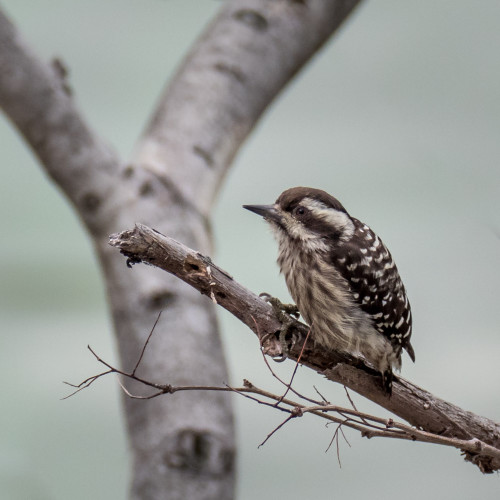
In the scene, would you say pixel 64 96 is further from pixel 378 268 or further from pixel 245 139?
pixel 378 268

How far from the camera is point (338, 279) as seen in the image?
269 cm

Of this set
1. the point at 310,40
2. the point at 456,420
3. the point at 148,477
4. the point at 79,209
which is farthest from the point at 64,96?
the point at 456,420

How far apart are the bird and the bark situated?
0.78 metres

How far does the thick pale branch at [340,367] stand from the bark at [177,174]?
0.83m

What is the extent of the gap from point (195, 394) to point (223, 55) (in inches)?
68.9

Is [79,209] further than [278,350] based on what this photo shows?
Yes

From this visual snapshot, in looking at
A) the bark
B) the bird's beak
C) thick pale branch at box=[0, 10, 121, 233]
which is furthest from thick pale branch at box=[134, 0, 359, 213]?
the bird's beak

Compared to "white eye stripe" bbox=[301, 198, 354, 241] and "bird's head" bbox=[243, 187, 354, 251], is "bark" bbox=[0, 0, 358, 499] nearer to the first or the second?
"bird's head" bbox=[243, 187, 354, 251]

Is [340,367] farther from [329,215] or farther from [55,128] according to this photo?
[55,128]

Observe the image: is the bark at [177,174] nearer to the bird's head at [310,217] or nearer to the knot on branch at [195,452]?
the knot on branch at [195,452]

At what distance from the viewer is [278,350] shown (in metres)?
2.43

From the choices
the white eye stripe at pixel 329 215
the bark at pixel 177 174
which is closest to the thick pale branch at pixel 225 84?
the bark at pixel 177 174

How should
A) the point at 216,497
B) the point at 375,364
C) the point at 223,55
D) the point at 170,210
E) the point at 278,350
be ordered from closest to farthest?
the point at 278,350 < the point at 375,364 < the point at 216,497 < the point at 170,210 < the point at 223,55

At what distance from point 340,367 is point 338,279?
0.29 metres
